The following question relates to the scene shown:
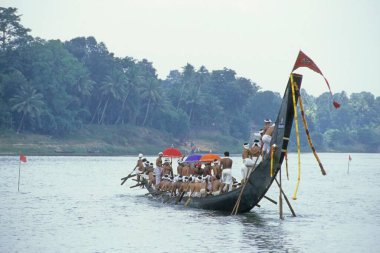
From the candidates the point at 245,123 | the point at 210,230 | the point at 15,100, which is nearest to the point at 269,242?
the point at 210,230

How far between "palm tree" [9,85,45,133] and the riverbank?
10.4ft

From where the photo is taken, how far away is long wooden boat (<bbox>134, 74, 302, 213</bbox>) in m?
27.9

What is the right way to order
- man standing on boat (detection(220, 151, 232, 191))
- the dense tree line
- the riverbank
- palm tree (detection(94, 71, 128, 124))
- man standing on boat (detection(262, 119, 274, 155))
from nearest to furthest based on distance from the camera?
man standing on boat (detection(262, 119, 274, 155)) → man standing on boat (detection(220, 151, 232, 191)) → the riverbank → the dense tree line → palm tree (detection(94, 71, 128, 124))

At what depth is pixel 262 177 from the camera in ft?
96.2

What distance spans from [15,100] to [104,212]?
75.1 m

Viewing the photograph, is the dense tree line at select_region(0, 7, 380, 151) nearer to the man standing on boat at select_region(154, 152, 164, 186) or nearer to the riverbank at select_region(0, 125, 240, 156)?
the riverbank at select_region(0, 125, 240, 156)

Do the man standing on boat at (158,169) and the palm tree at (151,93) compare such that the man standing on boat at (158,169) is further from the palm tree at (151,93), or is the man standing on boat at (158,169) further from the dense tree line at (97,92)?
the palm tree at (151,93)

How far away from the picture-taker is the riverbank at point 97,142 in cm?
10512

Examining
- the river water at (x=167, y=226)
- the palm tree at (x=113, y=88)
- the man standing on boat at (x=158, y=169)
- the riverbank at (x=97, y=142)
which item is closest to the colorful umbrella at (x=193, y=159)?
the river water at (x=167, y=226)

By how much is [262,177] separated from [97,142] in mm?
93146

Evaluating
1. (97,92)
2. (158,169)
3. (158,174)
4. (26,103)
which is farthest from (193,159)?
(97,92)

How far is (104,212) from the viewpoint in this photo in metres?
35.7

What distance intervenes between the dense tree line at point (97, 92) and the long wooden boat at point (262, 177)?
7805cm

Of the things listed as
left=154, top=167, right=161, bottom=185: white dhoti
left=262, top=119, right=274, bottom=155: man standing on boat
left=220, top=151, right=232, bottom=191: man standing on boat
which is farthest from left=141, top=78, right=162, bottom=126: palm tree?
left=262, top=119, right=274, bottom=155: man standing on boat
